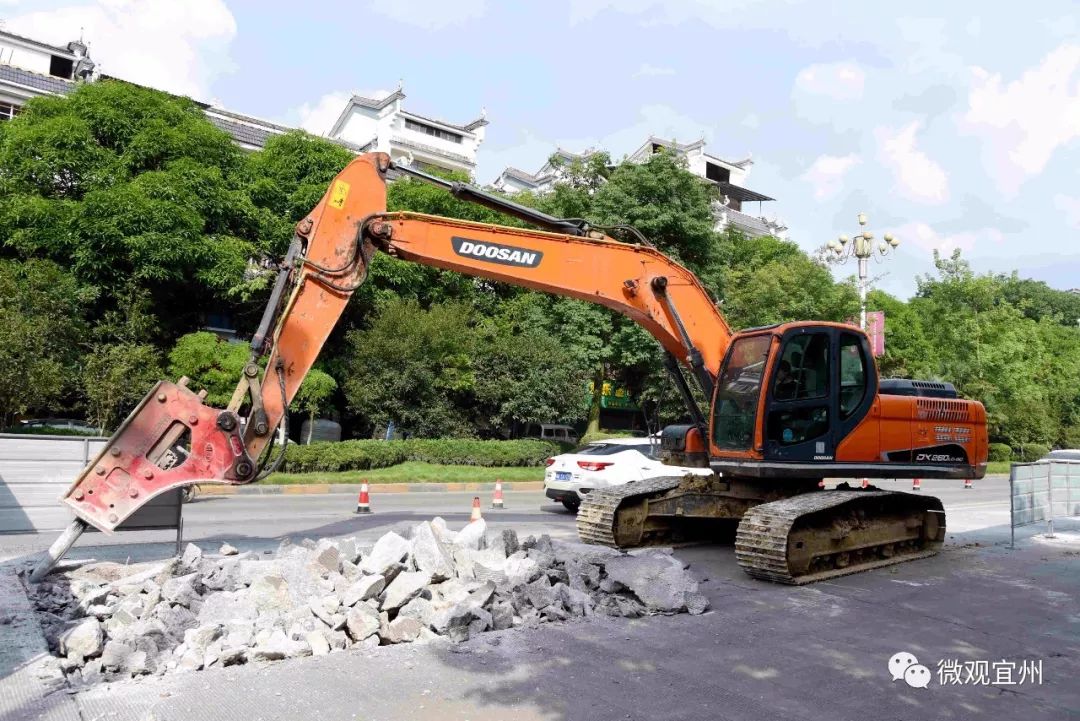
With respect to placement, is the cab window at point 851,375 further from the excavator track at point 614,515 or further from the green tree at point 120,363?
the green tree at point 120,363

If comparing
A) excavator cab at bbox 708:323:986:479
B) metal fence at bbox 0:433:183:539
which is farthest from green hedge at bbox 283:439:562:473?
excavator cab at bbox 708:323:986:479

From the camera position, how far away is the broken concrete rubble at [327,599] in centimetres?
496

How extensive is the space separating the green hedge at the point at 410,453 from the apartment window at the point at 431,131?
29.1 meters

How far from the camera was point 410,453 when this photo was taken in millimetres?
21422

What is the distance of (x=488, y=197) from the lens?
8.11 m

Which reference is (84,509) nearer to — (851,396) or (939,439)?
(851,396)

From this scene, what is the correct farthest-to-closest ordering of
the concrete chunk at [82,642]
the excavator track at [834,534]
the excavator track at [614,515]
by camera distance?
the excavator track at [614,515]
the excavator track at [834,534]
the concrete chunk at [82,642]

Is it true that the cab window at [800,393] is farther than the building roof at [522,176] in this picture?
No

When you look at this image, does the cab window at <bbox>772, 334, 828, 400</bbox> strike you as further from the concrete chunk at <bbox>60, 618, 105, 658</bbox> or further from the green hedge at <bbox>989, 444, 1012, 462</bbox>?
the green hedge at <bbox>989, 444, 1012, 462</bbox>

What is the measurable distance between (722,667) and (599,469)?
8184mm

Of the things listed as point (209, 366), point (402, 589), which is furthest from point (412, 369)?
point (402, 589)

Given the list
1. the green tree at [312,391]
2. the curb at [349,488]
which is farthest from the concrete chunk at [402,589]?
the green tree at [312,391]

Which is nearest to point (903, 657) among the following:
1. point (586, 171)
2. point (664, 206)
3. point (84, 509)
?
point (84, 509)

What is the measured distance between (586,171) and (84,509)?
82.0ft
